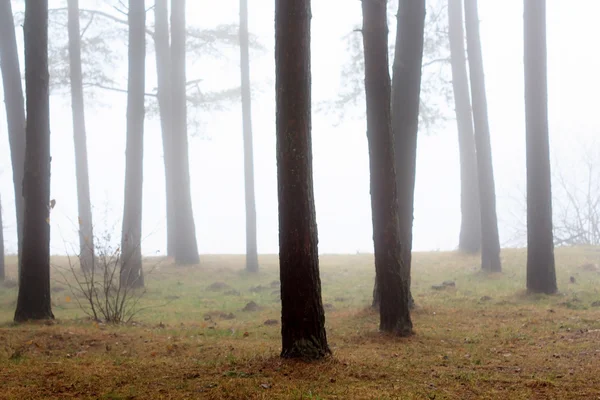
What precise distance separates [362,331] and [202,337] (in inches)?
96.2

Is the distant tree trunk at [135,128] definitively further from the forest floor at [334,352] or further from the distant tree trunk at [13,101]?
the forest floor at [334,352]

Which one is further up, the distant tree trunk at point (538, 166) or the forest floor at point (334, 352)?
the distant tree trunk at point (538, 166)

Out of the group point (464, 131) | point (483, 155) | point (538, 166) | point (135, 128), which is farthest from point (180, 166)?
point (538, 166)

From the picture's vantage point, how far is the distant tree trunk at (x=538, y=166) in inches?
446

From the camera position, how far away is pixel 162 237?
66625 mm

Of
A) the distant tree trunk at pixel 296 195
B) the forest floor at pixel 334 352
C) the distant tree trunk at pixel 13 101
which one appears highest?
the distant tree trunk at pixel 13 101

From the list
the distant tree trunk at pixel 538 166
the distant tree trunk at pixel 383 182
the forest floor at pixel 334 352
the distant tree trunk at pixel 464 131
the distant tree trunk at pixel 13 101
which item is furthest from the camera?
the distant tree trunk at pixel 464 131

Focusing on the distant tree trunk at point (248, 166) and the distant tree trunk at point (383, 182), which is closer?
the distant tree trunk at point (383, 182)

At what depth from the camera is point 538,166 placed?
11375mm

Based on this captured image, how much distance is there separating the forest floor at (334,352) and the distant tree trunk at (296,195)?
0.37 meters

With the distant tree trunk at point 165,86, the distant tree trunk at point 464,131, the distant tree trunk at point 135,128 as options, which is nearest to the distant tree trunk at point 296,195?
the distant tree trunk at point 135,128

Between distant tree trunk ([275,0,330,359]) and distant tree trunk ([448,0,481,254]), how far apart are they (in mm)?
15538

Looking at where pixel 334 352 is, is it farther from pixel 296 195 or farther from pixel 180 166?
pixel 180 166

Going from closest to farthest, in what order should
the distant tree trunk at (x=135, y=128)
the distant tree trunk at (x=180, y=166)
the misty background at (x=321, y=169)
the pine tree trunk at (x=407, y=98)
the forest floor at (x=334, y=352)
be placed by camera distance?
the forest floor at (x=334, y=352), the pine tree trunk at (x=407, y=98), the distant tree trunk at (x=135, y=128), the distant tree trunk at (x=180, y=166), the misty background at (x=321, y=169)
